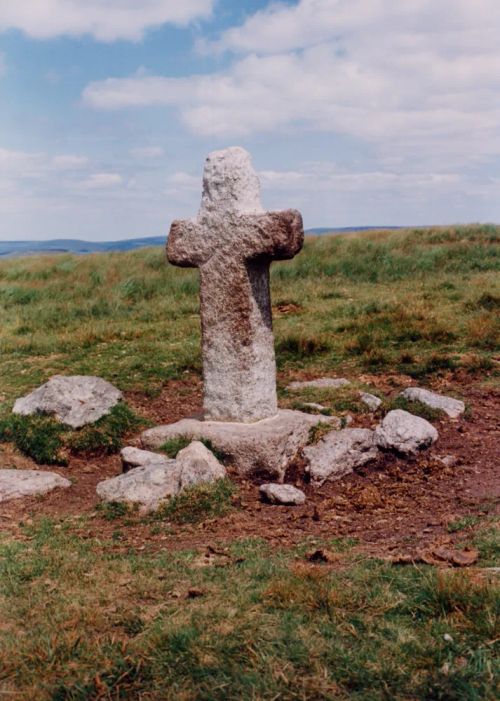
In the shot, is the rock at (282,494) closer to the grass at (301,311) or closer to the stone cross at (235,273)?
the stone cross at (235,273)

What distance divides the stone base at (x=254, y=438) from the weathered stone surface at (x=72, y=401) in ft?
3.12

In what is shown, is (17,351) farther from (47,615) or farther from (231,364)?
(47,615)

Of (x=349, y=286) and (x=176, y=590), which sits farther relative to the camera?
(x=349, y=286)

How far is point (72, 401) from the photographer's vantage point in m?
8.01

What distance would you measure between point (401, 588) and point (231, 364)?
362 cm

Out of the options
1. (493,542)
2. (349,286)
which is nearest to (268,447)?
(493,542)

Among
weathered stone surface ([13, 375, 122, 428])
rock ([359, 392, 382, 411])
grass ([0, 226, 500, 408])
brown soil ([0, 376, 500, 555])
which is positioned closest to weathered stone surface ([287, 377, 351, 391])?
rock ([359, 392, 382, 411])

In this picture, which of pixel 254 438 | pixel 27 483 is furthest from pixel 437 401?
pixel 27 483

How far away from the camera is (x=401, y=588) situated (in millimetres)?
3891

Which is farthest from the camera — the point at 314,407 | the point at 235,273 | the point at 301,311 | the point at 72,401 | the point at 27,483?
the point at 301,311

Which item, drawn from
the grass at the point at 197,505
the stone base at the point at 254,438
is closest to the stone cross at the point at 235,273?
the stone base at the point at 254,438

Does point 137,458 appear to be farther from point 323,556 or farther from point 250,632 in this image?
point 250,632

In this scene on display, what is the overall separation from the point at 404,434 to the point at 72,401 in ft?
11.7

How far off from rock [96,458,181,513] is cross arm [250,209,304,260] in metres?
2.16
